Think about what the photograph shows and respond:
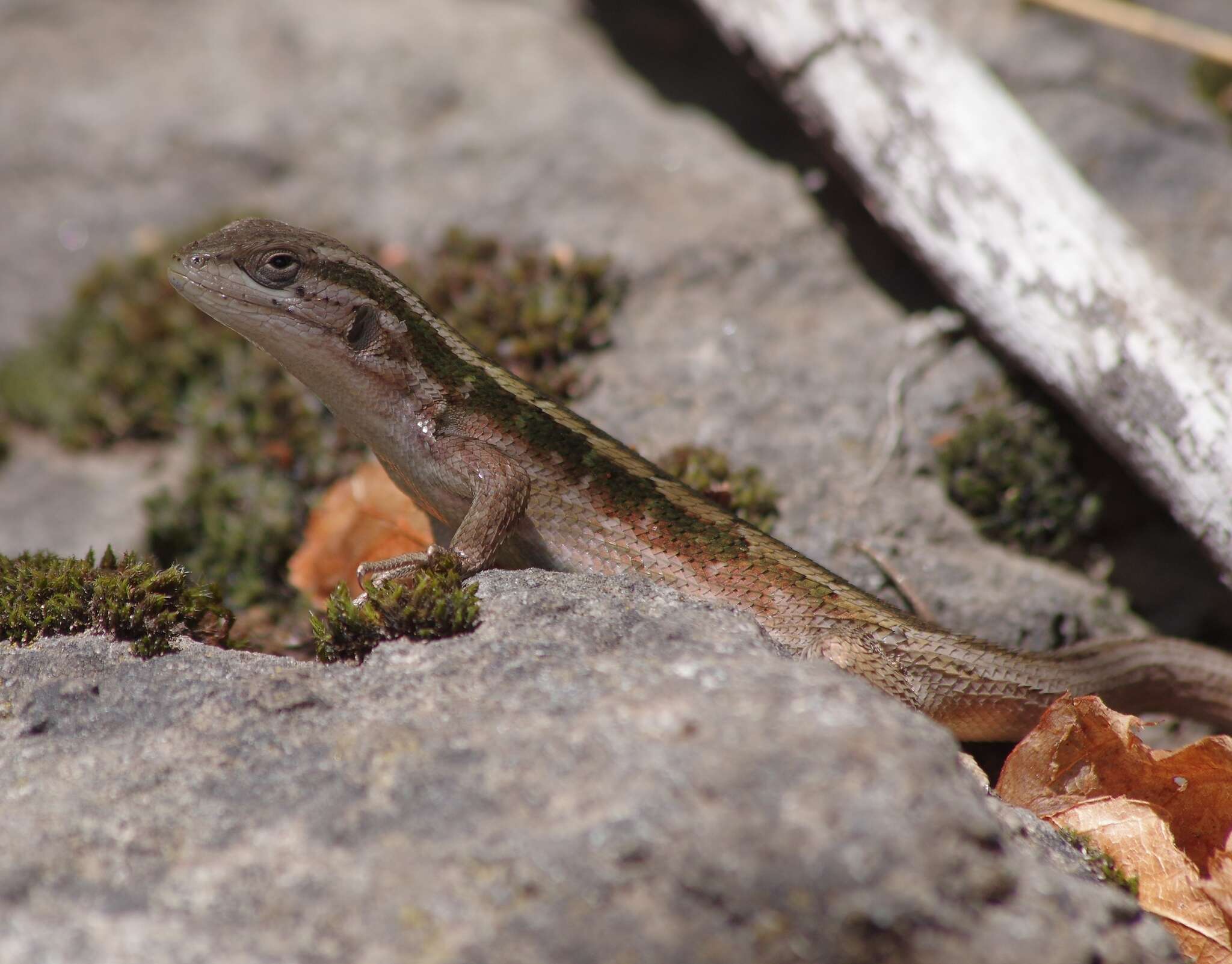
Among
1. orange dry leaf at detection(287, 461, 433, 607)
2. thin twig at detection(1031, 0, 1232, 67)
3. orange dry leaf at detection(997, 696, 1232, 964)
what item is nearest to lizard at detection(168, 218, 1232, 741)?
orange dry leaf at detection(997, 696, 1232, 964)

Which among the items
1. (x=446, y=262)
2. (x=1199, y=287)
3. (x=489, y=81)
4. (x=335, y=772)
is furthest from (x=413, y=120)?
(x=335, y=772)

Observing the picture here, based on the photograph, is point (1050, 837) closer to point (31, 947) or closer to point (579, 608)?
point (579, 608)

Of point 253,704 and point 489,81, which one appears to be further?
point 489,81

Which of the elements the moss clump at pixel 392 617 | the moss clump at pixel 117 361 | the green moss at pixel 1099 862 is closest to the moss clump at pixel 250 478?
the moss clump at pixel 117 361

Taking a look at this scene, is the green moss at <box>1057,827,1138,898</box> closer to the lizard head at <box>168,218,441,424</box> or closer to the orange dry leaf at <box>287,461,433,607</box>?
the orange dry leaf at <box>287,461,433,607</box>

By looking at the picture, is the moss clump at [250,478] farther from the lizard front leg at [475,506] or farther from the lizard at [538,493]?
the lizard front leg at [475,506]

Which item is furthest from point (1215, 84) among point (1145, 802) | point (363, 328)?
point (363, 328)
